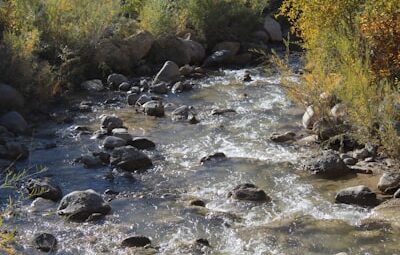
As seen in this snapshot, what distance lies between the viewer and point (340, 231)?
7.54 meters

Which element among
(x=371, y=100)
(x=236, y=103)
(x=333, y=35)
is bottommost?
(x=236, y=103)

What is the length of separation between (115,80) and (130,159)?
19.1 ft

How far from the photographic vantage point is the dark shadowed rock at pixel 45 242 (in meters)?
7.16

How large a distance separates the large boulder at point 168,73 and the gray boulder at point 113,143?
15.6ft

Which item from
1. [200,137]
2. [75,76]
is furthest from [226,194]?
[75,76]

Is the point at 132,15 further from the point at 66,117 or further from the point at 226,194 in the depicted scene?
the point at 226,194

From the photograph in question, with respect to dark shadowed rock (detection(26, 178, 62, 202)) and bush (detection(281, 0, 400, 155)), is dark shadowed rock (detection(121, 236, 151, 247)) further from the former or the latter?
bush (detection(281, 0, 400, 155))

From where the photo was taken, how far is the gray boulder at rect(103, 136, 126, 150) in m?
10.9

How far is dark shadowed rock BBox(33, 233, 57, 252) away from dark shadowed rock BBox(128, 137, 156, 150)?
3.78 m

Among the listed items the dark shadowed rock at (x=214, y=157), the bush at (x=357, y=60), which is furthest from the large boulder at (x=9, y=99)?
the bush at (x=357, y=60)

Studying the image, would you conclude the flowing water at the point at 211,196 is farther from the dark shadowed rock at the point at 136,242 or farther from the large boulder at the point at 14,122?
the large boulder at the point at 14,122

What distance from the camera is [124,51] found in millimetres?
16422

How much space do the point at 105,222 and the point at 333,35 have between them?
5245 mm

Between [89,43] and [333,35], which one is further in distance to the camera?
[89,43]
